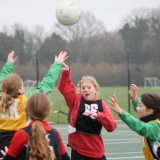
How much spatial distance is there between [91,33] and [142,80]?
1887 centimetres

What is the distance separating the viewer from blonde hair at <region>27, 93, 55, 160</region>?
13.6ft

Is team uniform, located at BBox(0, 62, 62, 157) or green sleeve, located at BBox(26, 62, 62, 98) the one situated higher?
green sleeve, located at BBox(26, 62, 62, 98)

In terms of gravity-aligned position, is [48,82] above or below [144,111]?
above

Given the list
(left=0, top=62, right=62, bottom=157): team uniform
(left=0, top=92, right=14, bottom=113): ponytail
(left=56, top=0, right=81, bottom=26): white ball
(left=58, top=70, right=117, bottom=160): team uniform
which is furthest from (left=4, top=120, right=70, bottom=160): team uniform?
(left=56, top=0, right=81, bottom=26): white ball

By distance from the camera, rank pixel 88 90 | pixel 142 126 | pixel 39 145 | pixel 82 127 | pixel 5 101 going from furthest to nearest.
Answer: pixel 88 90
pixel 82 127
pixel 5 101
pixel 142 126
pixel 39 145

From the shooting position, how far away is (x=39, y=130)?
4.21 m

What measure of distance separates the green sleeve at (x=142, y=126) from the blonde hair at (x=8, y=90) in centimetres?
106

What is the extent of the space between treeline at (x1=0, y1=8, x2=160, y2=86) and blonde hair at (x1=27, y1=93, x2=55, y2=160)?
1560cm

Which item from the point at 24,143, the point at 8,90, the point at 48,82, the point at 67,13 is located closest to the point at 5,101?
the point at 8,90

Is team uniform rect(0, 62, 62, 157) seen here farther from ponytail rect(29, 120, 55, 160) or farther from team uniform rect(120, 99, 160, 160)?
ponytail rect(29, 120, 55, 160)

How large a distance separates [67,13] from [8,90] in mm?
5968

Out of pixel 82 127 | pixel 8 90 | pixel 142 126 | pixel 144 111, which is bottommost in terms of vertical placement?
pixel 82 127

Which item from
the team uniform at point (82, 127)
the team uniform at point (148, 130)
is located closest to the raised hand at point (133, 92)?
the team uniform at point (82, 127)

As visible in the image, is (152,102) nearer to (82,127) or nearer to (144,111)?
(144,111)
